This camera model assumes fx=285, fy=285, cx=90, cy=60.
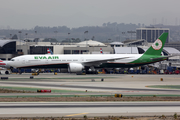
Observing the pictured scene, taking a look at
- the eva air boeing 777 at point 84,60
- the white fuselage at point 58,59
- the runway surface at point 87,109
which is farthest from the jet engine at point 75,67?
the runway surface at point 87,109

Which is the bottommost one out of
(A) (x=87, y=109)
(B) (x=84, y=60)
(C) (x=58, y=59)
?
Result: (A) (x=87, y=109)

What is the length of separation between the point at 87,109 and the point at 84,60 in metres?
47.4

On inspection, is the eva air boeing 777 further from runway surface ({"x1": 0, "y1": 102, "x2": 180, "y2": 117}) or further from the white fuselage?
runway surface ({"x1": 0, "y1": 102, "x2": 180, "y2": 117})

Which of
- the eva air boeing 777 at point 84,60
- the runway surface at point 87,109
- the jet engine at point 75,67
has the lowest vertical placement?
the runway surface at point 87,109

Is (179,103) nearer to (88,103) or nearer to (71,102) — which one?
(88,103)

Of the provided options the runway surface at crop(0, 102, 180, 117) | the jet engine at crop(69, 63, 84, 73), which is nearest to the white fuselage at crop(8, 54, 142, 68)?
the jet engine at crop(69, 63, 84, 73)

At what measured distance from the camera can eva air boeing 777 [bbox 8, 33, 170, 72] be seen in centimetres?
7025

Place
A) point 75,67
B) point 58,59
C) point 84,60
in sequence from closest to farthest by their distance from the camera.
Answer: point 75,67 < point 58,59 < point 84,60

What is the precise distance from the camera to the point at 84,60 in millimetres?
72625

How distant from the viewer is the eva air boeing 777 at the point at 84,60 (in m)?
70.2

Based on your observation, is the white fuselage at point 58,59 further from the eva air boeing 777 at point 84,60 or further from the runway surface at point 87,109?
the runway surface at point 87,109

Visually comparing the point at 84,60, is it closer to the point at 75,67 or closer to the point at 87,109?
the point at 75,67

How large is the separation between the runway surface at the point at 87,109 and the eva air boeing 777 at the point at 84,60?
42211mm

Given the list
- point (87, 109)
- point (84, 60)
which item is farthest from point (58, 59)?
point (87, 109)
